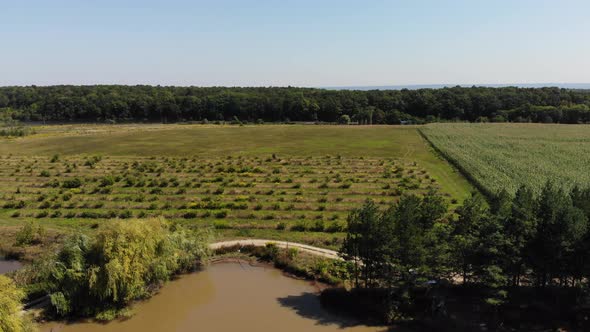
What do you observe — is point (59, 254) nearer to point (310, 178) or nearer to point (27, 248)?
point (27, 248)

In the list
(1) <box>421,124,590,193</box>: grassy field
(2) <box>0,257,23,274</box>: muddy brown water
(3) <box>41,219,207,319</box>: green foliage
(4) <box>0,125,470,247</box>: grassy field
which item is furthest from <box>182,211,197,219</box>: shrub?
(1) <box>421,124,590,193</box>: grassy field

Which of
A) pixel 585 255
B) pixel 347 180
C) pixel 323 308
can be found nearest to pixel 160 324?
pixel 323 308

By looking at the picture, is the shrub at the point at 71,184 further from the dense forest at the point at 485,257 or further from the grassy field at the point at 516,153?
the grassy field at the point at 516,153

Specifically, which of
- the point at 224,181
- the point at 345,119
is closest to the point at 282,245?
the point at 224,181

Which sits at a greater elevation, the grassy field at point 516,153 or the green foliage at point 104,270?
the grassy field at point 516,153

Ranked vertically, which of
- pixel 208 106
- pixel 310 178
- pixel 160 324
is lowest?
pixel 160 324

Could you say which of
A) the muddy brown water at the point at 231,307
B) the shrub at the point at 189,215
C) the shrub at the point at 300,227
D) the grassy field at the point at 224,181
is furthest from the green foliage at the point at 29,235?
the shrub at the point at 300,227
